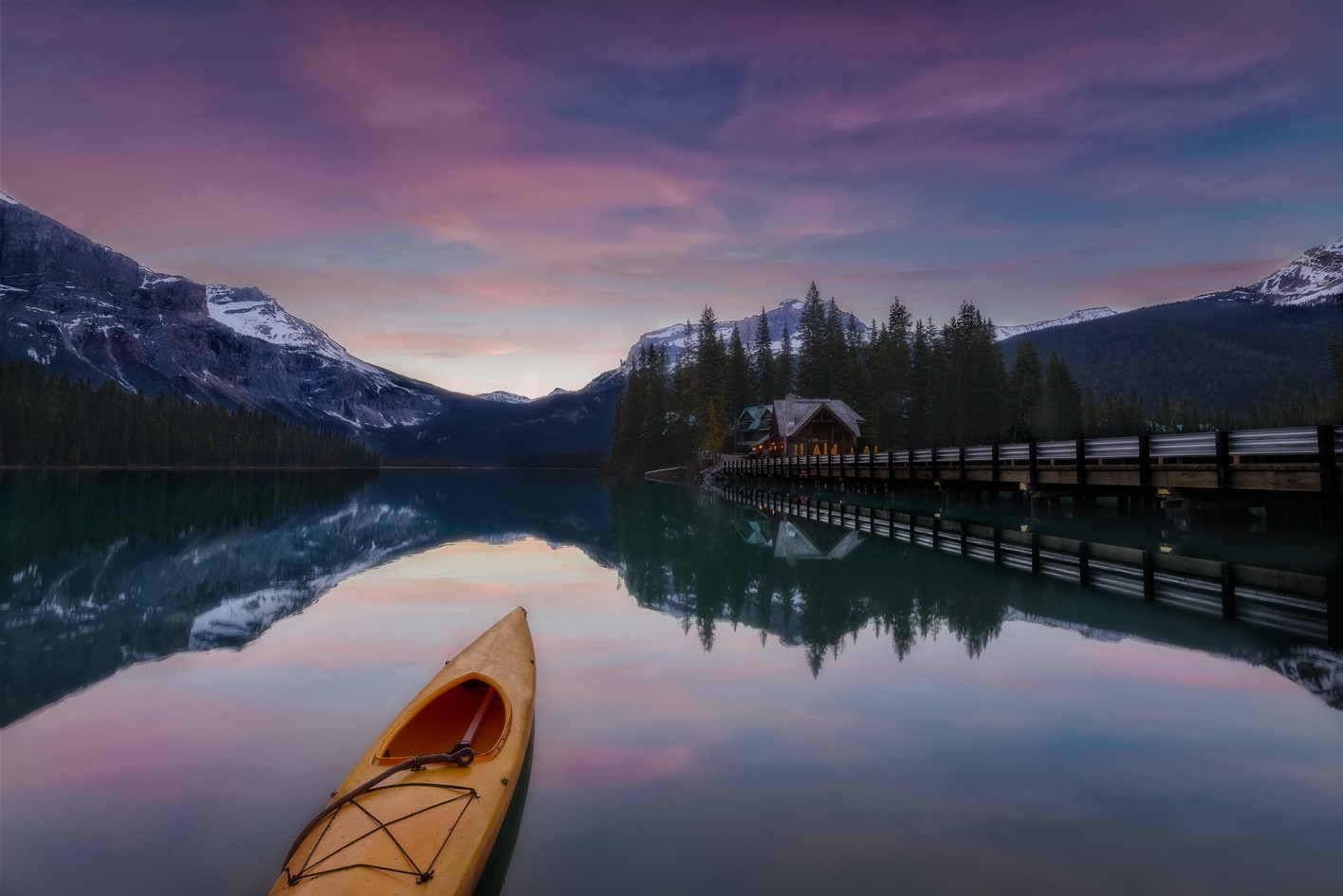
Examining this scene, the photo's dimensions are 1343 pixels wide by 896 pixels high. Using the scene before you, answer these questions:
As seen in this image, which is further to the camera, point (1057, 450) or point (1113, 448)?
point (1057, 450)

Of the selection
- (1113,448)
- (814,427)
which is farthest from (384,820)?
(814,427)

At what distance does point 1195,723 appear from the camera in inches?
355

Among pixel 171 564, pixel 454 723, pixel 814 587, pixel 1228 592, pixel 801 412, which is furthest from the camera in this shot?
pixel 801 412

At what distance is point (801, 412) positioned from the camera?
272ft

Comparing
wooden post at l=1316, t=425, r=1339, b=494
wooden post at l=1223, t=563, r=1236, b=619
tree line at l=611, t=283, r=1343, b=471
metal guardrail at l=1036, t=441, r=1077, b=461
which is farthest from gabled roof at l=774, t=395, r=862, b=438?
wooden post at l=1316, t=425, r=1339, b=494

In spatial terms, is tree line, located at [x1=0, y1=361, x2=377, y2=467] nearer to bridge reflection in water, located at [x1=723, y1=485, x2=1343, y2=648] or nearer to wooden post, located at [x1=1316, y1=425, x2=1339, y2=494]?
bridge reflection in water, located at [x1=723, y1=485, x2=1343, y2=648]

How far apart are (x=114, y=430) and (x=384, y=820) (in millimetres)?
176069

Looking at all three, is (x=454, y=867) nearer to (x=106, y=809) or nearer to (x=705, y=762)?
(x=705, y=762)

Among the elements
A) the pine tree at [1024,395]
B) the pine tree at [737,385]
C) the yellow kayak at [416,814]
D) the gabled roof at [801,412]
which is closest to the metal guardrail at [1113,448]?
the yellow kayak at [416,814]

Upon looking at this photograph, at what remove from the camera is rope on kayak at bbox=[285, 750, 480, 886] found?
4.74 metres

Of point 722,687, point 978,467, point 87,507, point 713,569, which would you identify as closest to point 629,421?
point 87,507

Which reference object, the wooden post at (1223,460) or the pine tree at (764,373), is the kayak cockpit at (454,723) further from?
the pine tree at (764,373)

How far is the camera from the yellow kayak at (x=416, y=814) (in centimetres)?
470

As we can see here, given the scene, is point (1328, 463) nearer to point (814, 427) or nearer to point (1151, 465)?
point (1151, 465)
